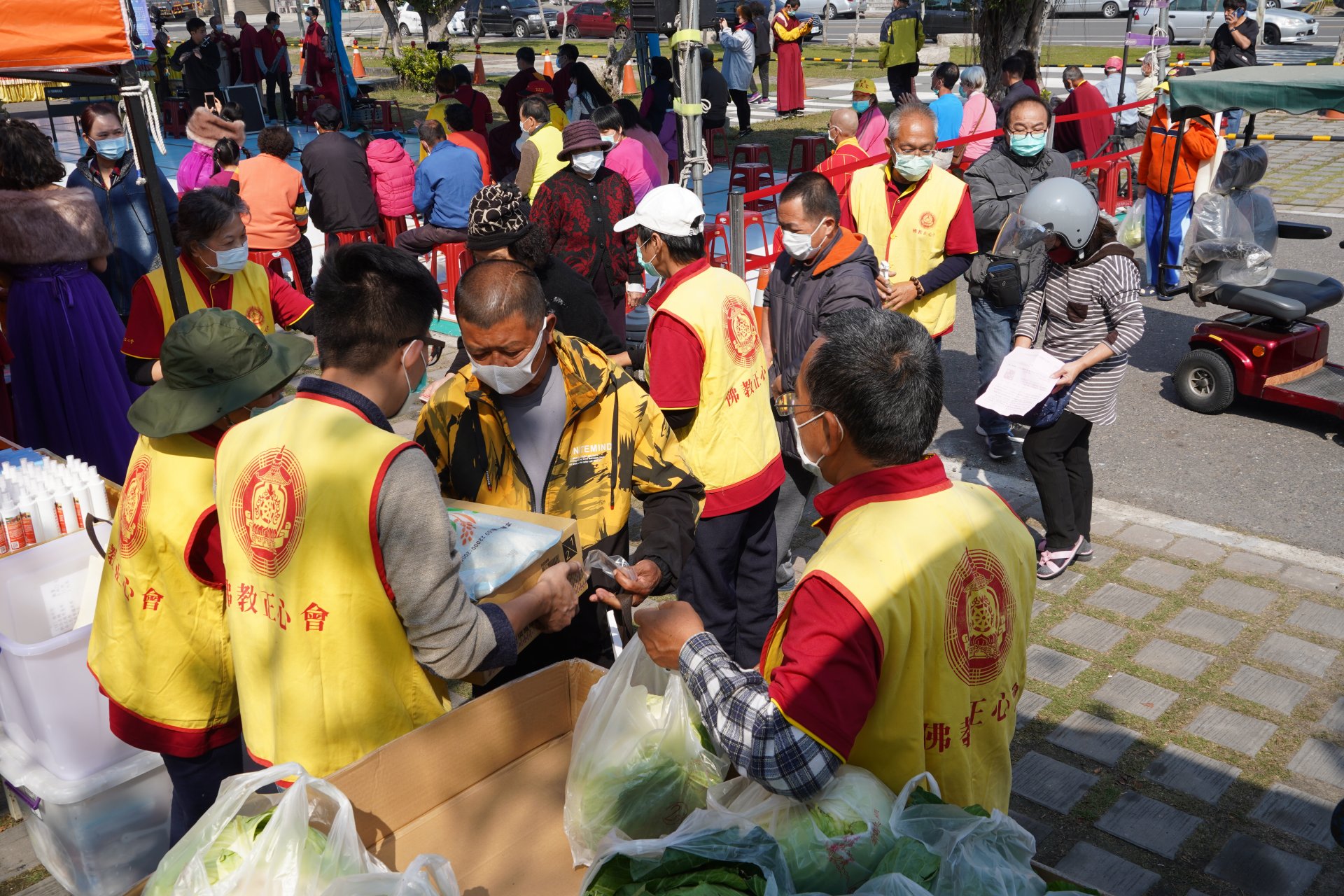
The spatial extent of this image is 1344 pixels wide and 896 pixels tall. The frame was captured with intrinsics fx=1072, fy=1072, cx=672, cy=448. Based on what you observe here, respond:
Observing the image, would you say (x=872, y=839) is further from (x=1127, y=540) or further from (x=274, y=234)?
(x=274, y=234)

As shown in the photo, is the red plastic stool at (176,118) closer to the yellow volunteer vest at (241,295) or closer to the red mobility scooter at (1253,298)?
the yellow volunteer vest at (241,295)

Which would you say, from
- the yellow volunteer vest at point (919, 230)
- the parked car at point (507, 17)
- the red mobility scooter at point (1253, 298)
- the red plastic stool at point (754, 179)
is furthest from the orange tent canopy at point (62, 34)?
the parked car at point (507, 17)

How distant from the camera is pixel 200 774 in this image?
9.20 ft

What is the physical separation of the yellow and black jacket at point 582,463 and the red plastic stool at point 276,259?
6461mm

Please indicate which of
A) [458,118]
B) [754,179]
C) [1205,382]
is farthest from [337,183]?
[1205,382]

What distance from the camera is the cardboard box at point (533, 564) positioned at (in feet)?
→ 7.82

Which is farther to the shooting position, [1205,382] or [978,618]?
[1205,382]

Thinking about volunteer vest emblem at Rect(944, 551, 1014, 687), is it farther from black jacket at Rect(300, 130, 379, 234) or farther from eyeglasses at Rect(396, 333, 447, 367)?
black jacket at Rect(300, 130, 379, 234)

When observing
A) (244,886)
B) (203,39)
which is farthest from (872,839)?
(203,39)

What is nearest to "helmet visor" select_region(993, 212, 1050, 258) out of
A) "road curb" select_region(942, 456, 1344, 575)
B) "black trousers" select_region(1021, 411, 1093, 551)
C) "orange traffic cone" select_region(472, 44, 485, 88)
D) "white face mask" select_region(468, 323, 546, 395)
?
"black trousers" select_region(1021, 411, 1093, 551)

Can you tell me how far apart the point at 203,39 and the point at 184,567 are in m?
23.7

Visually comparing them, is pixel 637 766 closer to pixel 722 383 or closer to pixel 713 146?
pixel 722 383

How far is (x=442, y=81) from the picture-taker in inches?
478

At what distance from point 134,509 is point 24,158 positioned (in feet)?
12.6
